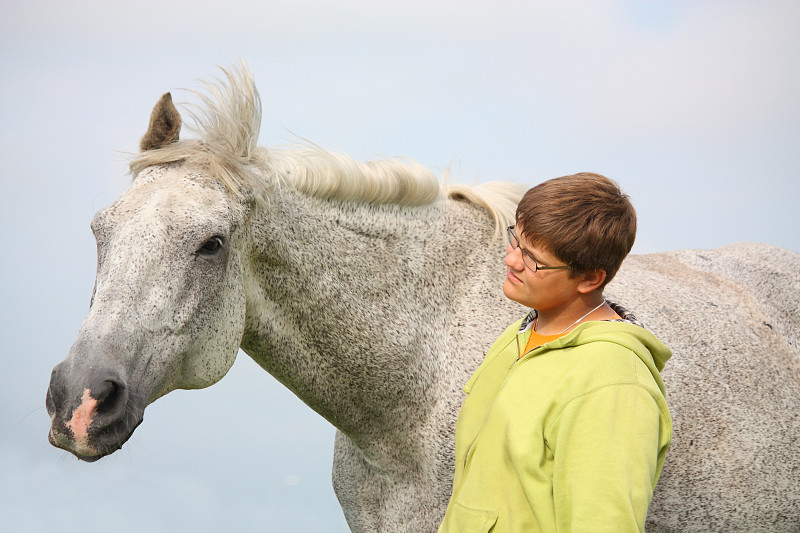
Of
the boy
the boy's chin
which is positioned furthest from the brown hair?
the boy's chin

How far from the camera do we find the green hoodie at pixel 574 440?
4.99 ft

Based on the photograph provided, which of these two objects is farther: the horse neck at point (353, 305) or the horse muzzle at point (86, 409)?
the horse neck at point (353, 305)

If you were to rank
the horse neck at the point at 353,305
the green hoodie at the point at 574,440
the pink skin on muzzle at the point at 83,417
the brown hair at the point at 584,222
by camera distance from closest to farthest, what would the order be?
the green hoodie at the point at 574,440 < the brown hair at the point at 584,222 < the pink skin on muzzle at the point at 83,417 < the horse neck at the point at 353,305

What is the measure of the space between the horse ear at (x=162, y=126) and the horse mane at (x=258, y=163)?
1.7 inches

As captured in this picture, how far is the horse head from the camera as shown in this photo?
7.13ft

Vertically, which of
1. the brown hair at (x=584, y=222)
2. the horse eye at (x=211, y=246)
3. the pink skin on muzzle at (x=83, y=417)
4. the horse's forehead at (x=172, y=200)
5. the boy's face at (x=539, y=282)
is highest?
the brown hair at (x=584, y=222)

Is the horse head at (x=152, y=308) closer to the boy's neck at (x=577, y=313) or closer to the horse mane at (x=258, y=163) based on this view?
the horse mane at (x=258, y=163)

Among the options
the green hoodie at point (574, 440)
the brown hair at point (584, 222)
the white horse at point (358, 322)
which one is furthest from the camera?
the white horse at point (358, 322)

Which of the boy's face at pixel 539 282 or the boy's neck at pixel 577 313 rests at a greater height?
the boy's face at pixel 539 282

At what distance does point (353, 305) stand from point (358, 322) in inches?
2.8

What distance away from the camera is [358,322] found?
2807 millimetres

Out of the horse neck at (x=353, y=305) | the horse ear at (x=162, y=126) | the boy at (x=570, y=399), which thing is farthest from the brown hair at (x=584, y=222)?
the horse ear at (x=162, y=126)

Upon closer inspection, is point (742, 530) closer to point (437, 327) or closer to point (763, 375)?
point (763, 375)

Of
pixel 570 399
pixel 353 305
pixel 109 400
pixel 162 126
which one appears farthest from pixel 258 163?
pixel 570 399
